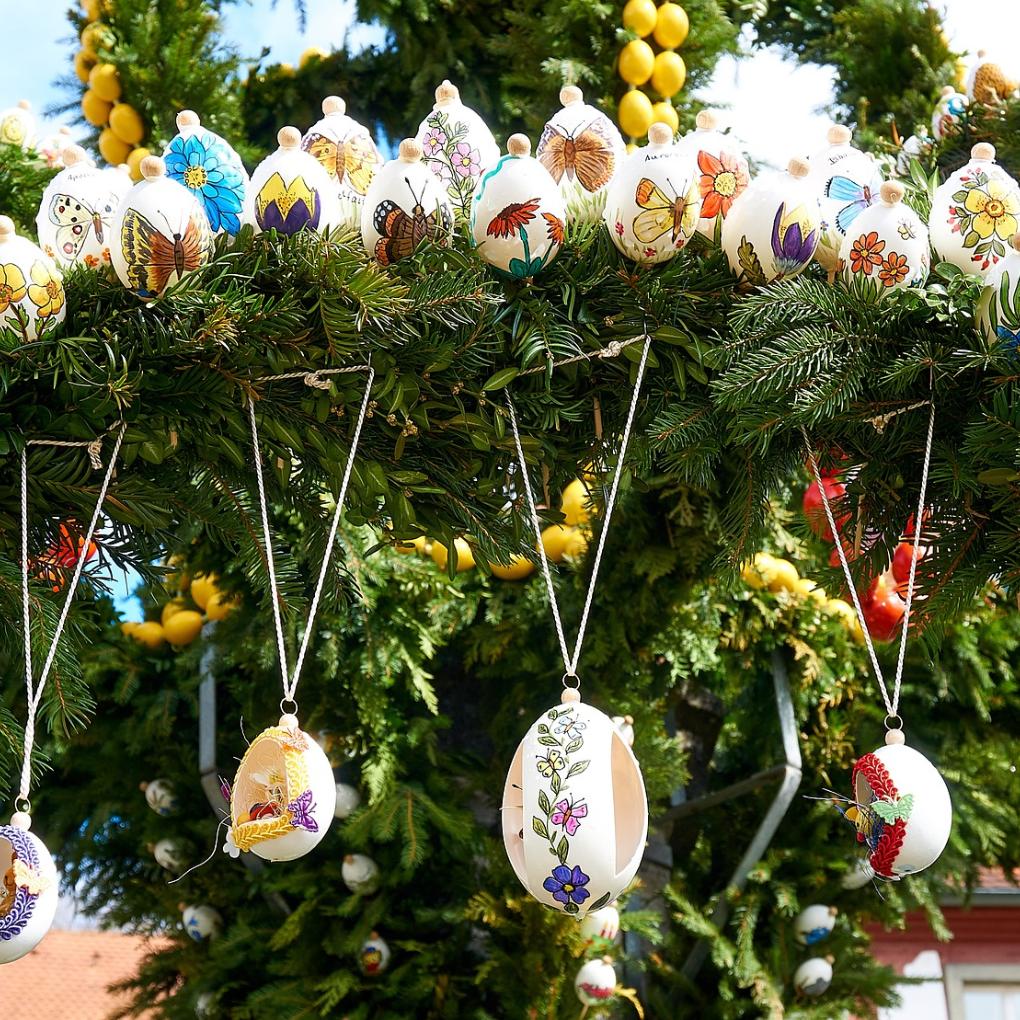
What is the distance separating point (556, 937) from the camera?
263 cm

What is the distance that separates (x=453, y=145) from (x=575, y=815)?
84 cm

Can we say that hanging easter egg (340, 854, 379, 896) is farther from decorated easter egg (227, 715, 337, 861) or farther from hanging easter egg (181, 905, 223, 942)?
decorated easter egg (227, 715, 337, 861)

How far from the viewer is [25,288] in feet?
4.56

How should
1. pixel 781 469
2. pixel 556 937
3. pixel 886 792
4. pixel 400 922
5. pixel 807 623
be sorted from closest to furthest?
pixel 886 792 < pixel 781 469 < pixel 556 937 < pixel 400 922 < pixel 807 623

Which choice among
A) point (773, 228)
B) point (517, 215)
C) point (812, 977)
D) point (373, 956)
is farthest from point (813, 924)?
point (517, 215)

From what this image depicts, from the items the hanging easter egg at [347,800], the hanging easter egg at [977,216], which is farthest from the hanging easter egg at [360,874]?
the hanging easter egg at [977,216]

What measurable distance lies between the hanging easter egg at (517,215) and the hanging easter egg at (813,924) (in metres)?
1.95

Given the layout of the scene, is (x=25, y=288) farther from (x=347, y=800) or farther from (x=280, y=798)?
(x=347, y=800)

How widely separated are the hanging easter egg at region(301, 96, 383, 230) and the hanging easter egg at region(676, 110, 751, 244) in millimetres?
395

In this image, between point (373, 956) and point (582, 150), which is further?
point (373, 956)

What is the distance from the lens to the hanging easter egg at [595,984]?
8.47 feet

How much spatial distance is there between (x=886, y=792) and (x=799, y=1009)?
1.66 meters

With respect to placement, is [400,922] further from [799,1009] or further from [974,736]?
[974,736]

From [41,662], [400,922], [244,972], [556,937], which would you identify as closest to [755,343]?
[41,662]
